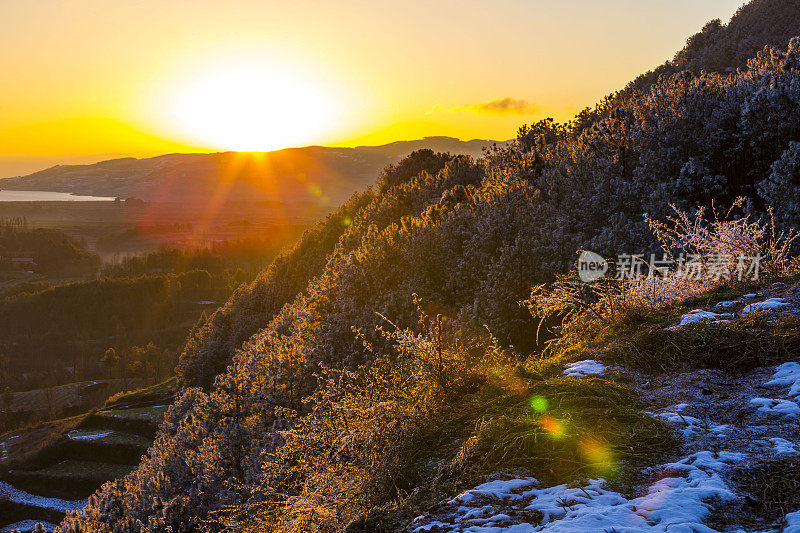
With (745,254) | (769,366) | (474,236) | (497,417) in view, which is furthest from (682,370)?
(474,236)

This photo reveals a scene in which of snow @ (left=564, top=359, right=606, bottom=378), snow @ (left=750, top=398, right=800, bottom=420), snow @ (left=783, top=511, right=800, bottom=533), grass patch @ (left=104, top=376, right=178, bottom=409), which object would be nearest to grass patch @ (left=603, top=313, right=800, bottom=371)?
snow @ (left=564, top=359, right=606, bottom=378)

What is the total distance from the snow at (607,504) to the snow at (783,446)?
0.87 ft

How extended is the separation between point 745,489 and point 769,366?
274 cm

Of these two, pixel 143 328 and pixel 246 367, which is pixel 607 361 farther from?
pixel 143 328

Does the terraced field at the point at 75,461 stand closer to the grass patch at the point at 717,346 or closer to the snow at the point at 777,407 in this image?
the grass patch at the point at 717,346

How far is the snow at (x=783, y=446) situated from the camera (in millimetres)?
3832

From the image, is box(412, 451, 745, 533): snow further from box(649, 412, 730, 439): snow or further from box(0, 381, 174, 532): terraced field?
box(0, 381, 174, 532): terraced field

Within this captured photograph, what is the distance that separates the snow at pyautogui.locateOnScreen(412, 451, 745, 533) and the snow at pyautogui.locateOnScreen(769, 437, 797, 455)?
0.87ft

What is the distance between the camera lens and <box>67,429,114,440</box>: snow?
193 ft

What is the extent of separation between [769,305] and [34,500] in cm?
7013

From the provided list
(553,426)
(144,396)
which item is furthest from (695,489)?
(144,396)

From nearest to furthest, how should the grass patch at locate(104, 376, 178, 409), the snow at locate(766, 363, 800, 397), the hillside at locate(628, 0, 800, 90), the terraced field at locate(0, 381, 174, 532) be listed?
the snow at locate(766, 363, 800, 397) → the hillside at locate(628, 0, 800, 90) → the terraced field at locate(0, 381, 174, 532) → the grass patch at locate(104, 376, 178, 409)

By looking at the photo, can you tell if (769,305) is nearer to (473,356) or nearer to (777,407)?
(777,407)

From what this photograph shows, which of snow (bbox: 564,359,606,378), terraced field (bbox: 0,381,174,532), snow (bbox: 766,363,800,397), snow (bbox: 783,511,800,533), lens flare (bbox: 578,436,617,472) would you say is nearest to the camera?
snow (bbox: 783,511,800,533)
